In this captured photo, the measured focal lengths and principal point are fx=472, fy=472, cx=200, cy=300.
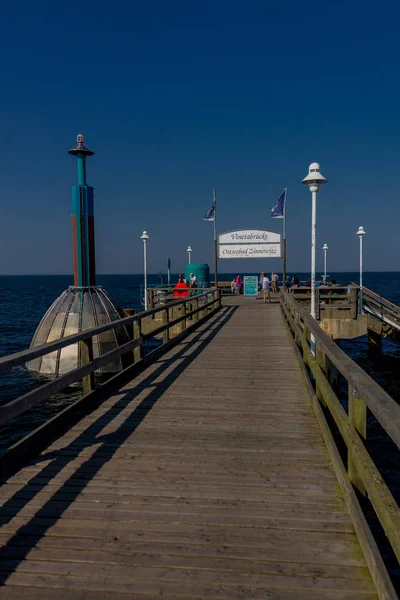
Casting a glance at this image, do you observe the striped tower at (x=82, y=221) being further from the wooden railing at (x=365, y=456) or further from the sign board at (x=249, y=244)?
the wooden railing at (x=365, y=456)

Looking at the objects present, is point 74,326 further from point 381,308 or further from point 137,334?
point 381,308

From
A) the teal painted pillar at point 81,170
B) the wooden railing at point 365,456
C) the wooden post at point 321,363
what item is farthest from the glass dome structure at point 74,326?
the wooden railing at point 365,456

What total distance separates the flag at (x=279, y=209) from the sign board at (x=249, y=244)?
3.30 ft

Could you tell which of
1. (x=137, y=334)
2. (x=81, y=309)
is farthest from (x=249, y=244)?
(x=137, y=334)

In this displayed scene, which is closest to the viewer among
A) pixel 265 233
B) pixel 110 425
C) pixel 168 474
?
pixel 168 474

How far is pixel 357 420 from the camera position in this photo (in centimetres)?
369

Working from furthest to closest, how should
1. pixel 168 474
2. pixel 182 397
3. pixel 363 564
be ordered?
pixel 182 397 → pixel 168 474 → pixel 363 564

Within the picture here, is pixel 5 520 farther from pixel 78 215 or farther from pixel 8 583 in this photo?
pixel 78 215

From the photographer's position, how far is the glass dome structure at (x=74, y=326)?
1719cm

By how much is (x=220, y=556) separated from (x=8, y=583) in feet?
4.41

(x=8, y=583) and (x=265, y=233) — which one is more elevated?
(x=265, y=233)

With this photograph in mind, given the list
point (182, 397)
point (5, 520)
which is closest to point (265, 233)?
point (182, 397)

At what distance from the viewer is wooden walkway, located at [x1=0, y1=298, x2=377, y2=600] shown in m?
2.93

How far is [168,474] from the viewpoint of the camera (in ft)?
14.6
